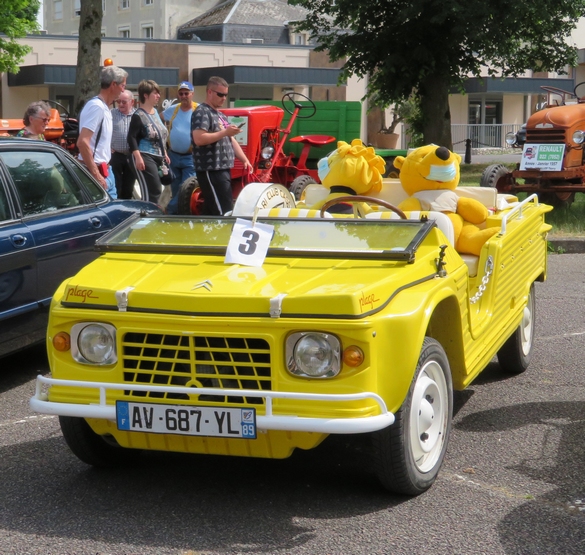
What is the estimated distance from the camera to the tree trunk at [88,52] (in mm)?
16766

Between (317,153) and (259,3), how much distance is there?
4784 cm

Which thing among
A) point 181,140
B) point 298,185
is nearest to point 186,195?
point 181,140

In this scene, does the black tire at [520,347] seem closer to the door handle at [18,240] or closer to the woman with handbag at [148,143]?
the door handle at [18,240]

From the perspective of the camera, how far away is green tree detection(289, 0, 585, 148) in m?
21.2

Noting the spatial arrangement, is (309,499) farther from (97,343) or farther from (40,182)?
(40,182)

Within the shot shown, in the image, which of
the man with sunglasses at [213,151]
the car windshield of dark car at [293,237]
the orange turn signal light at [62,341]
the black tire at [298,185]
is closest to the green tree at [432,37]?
the black tire at [298,185]

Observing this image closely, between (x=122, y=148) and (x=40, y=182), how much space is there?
11.9ft

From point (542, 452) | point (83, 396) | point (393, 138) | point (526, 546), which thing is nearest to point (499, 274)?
point (542, 452)

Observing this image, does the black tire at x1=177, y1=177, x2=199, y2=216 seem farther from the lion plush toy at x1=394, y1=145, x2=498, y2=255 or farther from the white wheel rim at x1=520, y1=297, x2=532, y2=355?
the white wheel rim at x1=520, y1=297, x2=532, y2=355

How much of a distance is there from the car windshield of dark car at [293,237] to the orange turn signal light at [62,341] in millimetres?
658

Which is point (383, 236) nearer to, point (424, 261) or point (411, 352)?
point (424, 261)

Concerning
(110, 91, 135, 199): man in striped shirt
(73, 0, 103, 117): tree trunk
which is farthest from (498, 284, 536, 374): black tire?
(73, 0, 103, 117): tree trunk

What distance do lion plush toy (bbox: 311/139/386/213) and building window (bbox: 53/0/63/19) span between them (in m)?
71.4

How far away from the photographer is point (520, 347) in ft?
20.7
